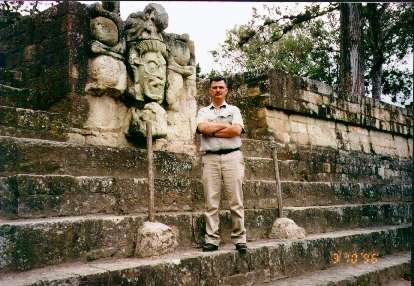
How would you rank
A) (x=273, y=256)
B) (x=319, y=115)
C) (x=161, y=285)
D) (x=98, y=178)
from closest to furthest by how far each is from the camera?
(x=161, y=285) < (x=98, y=178) < (x=273, y=256) < (x=319, y=115)

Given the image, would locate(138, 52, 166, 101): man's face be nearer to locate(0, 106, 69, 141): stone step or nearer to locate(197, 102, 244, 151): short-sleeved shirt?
locate(197, 102, 244, 151): short-sleeved shirt

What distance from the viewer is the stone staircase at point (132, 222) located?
328 cm

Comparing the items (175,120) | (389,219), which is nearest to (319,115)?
(389,219)

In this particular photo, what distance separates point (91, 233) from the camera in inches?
142

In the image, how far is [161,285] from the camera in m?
3.48

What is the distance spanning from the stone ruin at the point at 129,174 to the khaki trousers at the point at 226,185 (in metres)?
0.25

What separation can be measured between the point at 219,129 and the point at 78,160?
A: 1409mm

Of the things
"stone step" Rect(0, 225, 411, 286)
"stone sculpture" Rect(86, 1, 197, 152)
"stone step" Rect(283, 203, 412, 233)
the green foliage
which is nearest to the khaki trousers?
"stone step" Rect(0, 225, 411, 286)

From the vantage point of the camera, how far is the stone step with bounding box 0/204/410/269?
3.14 m

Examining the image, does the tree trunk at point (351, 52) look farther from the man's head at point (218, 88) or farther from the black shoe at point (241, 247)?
the black shoe at point (241, 247)

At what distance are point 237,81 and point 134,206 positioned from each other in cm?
423

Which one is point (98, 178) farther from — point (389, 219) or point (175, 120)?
point (389, 219)
